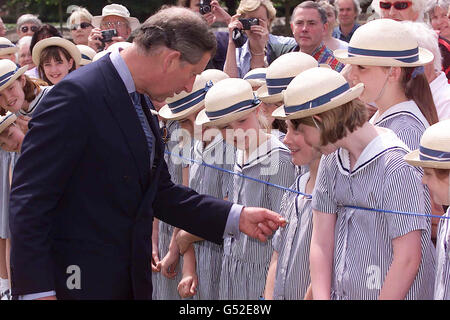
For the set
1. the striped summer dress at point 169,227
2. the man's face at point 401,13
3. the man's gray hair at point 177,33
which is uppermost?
the man's gray hair at point 177,33

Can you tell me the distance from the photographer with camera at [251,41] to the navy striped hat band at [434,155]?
3.53 metres

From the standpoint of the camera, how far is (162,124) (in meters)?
5.49

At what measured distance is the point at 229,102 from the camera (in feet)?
13.3

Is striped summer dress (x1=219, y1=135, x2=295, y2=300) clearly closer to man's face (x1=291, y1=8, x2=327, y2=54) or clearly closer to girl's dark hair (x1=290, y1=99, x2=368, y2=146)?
girl's dark hair (x1=290, y1=99, x2=368, y2=146)

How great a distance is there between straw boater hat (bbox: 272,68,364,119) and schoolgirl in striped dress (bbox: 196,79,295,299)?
2.73 ft

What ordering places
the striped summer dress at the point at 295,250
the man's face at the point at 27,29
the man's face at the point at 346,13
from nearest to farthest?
the striped summer dress at the point at 295,250
the man's face at the point at 346,13
the man's face at the point at 27,29

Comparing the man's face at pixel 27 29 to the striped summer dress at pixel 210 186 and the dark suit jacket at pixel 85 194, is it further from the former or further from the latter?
the dark suit jacket at pixel 85 194

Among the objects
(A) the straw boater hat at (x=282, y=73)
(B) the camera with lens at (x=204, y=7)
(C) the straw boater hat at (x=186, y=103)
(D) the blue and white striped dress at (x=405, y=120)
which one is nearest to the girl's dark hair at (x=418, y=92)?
(D) the blue and white striped dress at (x=405, y=120)

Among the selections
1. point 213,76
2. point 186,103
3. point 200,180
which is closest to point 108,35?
point 213,76

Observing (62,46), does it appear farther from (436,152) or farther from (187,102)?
(436,152)

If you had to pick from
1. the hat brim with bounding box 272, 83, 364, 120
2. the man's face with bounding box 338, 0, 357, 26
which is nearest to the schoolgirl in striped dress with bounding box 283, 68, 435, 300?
the hat brim with bounding box 272, 83, 364, 120

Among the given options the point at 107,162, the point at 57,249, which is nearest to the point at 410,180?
the point at 107,162

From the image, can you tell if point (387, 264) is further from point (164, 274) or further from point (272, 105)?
point (164, 274)

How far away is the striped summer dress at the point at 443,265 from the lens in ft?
9.61
